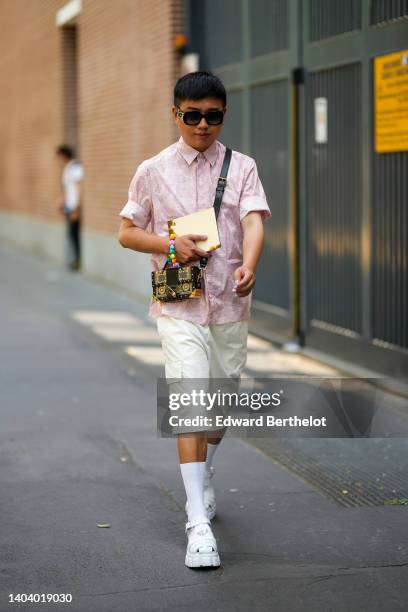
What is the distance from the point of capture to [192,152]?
197 inches

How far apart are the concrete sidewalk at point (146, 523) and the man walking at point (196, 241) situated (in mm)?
296

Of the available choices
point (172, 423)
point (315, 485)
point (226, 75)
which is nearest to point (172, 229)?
point (172, 423)

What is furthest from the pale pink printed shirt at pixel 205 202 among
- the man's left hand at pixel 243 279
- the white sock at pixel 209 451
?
the white sock at pixel 209 451

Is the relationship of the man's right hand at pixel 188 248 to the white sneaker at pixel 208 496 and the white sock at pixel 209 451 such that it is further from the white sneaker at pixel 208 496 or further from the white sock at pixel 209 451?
the white sneaker at pixel 208 496

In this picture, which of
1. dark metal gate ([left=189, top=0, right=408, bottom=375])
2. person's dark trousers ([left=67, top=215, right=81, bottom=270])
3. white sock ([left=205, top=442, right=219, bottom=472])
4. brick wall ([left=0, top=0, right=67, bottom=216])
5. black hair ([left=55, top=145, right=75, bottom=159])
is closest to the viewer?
white sock ([left=205, top=442, right=219, bottom=472])

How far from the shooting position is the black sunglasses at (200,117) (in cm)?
491

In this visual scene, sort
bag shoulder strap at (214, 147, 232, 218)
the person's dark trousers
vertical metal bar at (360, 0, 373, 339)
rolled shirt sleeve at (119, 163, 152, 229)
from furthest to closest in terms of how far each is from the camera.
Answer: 1. the person's dark trousers
2. vertical metal bar at (360, 0, 373, 339)
3. rolled shirt sleeve at (119, 163, 152, 229)
4. bag shoulder strap at (214, 147, 232, 218)

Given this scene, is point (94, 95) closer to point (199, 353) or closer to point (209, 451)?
point (209, 451)

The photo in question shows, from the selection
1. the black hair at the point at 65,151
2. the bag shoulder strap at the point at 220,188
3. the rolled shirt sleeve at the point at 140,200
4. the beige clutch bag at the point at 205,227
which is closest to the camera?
the beige clutch bag at the point at 205,227

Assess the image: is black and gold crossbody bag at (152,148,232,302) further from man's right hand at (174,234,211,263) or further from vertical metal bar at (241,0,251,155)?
vertical metal bar at (241,0,251,155)

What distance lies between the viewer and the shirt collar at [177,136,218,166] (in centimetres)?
499

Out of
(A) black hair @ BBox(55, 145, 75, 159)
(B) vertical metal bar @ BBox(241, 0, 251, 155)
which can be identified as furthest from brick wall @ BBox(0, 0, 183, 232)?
(B) vertical metal bar @ BBox(241, 0, 251, 155)

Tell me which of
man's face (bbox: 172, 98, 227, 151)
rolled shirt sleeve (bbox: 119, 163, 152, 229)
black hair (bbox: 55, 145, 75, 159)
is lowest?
rolled shirt sleeve (bbox: 119, 163, 152, 229)

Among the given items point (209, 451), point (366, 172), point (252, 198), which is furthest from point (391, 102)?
point (209, 451)
